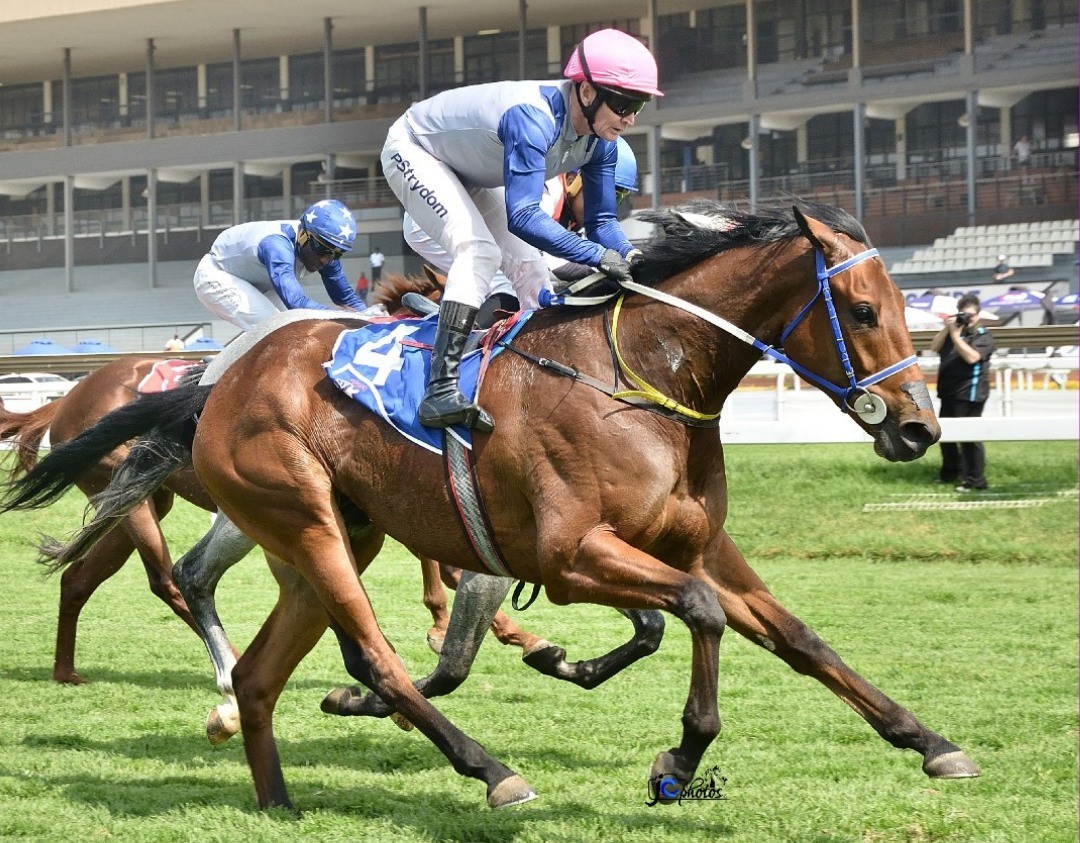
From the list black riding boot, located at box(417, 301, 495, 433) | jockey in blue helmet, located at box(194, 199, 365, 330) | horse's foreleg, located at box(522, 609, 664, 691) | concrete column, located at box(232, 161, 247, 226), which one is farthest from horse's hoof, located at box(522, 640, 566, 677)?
concrete column, located at box(232, 161, 247, 226)

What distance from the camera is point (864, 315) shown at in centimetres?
394

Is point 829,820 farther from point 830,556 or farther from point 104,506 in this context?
point 830,556

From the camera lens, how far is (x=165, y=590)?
6.92 m

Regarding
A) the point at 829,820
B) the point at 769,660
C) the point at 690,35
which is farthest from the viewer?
the point at 690,35

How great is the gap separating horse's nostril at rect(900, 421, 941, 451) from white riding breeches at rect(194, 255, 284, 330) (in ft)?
12.8

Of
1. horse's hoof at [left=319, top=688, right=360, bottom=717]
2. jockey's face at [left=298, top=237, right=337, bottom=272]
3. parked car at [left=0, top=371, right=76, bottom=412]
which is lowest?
horse's hoof at [left=319, top=688, right=360, bottom=717]

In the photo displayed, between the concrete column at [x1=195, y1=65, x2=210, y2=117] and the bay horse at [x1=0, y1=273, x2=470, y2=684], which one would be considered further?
the concrete column at [x1=195, y1=65, x2=210, y2=117]

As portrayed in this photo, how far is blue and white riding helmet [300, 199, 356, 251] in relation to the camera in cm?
644

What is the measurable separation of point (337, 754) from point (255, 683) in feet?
2.58

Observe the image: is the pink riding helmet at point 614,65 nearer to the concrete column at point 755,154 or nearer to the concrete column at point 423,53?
the concrete column at point 755,154

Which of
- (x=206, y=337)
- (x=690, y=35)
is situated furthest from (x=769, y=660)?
(x=690, y=35)

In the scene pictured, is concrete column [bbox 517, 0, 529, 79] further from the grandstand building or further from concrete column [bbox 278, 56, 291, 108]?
concrete column [bbox 278, 56, 291, 108]

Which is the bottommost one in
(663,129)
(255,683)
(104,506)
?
(255,683)

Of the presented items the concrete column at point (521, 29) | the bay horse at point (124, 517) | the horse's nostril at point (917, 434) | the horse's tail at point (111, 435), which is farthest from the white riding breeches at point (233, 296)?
the concrete column at point (521, 29)
